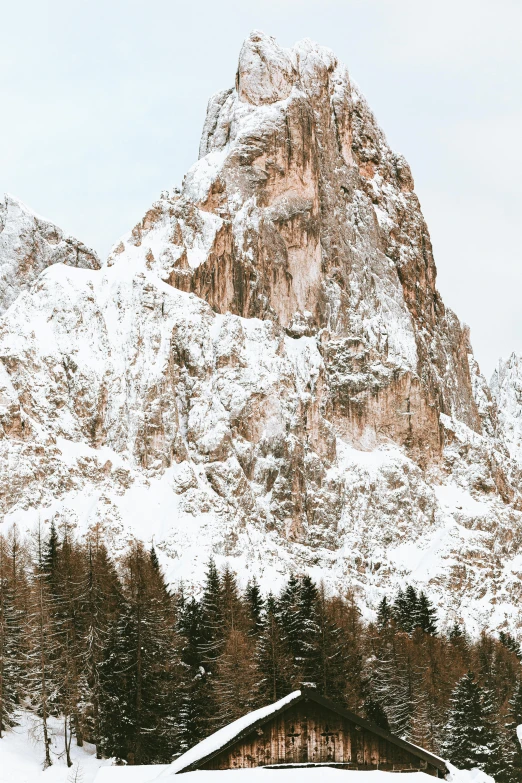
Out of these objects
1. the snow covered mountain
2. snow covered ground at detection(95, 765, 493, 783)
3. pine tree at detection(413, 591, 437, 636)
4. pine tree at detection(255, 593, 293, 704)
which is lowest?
snow covered ground at detection(95, 765, 493, 783)

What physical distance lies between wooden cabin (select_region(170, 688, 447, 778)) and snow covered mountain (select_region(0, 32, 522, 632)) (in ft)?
Result: 360

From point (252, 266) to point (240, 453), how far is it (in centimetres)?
3382

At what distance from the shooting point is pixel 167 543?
151m

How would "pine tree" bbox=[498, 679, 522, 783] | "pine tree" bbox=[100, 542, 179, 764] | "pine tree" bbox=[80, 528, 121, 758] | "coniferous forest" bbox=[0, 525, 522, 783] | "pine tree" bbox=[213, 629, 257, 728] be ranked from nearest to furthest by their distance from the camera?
"pine tree" bbox=[213, 629, 257, 728], "pine tree" bbox=[100, 542, 179, 764], "coniferous forest" bbox=[0, 525, 522, 783], "pine tree" bbox=[498, 679, 522, 783], "pine tree" bbox=[80, 528, 121, 758]

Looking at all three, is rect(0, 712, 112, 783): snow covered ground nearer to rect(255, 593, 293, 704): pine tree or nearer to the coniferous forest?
the coniferous forest

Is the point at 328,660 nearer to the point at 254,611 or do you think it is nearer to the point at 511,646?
the point at 254,611

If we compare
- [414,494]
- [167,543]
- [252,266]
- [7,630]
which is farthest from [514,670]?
[252,266]

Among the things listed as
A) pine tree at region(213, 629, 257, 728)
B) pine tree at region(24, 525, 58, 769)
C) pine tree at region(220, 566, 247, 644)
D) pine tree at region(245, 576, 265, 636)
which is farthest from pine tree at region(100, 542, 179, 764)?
pine tree at region(245, 576, 265, 636)

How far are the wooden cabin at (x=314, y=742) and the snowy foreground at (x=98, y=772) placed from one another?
4.75 feet

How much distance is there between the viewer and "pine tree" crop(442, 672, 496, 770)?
2434 inches

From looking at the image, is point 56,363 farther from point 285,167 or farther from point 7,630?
point 7,630

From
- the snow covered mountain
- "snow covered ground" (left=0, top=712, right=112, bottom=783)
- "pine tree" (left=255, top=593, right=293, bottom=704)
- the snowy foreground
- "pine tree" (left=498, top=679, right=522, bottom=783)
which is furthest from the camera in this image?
the snow covered mountain

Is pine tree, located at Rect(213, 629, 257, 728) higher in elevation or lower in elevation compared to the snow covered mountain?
lower

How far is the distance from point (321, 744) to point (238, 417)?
13378cm
